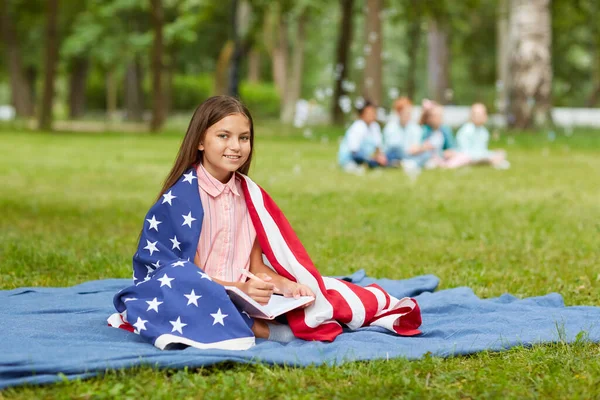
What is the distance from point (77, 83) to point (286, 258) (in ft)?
128

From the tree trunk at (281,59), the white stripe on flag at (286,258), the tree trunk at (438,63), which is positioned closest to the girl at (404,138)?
the white stripe on flag at (286,258)

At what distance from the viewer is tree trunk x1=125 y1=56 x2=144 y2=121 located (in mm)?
36938

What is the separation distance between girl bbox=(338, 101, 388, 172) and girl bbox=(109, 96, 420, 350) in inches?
361

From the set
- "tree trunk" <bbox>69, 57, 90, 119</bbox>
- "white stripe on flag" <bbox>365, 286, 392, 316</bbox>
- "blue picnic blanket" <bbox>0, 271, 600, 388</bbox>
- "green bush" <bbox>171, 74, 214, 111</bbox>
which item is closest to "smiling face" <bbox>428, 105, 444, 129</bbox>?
"blue picnic blanket" <bbox>0, 271, 600, 388</bbox>

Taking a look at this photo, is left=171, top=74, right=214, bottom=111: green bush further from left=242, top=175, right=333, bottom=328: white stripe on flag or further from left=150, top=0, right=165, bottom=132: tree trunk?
left=242, top=175, right=333, bottom=328: white stripe on flag

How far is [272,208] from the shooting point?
433 centimetres

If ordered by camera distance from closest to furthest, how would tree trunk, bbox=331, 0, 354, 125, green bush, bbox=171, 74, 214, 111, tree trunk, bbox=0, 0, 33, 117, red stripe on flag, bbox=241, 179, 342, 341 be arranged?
1. red stripe on flag, bbox=241, 179, 342, 341
2. tree trunk, bbox=331, 0, 354, 125
3. tree trunk, bbox=0, 0, 33, 117
4. green bush, bbox=171, 74, 214, 111

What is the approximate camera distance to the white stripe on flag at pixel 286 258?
4.21 metres

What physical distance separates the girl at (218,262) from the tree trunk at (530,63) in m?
15.9

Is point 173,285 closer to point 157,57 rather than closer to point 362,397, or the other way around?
point 362,397

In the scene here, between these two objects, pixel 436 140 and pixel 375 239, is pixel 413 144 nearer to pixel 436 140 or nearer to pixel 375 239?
pixel 436 140

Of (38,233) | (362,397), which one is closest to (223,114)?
(362,397)

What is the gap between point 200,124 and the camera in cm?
420

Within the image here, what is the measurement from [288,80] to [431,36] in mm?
7793
